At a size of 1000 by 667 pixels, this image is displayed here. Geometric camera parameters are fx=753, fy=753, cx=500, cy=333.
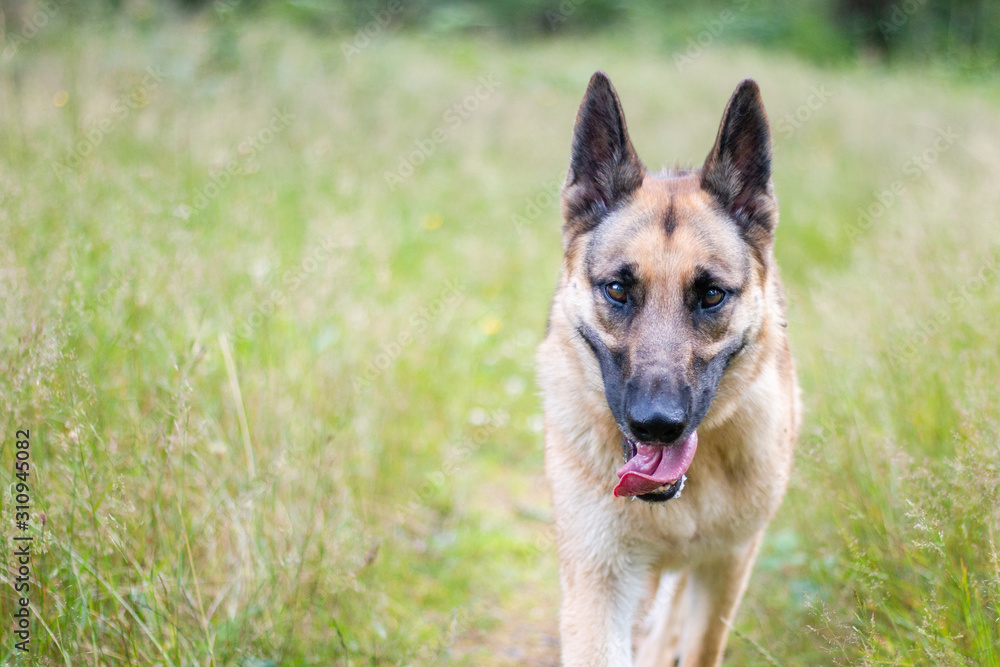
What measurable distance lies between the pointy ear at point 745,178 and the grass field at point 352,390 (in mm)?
902

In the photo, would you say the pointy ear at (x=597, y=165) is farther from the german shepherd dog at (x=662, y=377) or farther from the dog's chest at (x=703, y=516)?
the dog's chest at (x=703, y=516)

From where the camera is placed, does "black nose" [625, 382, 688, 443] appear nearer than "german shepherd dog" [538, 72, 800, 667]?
Yes

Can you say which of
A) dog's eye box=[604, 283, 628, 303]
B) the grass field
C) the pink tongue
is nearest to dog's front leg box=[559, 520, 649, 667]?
the pink tongue

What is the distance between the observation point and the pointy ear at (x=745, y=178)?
105 inches

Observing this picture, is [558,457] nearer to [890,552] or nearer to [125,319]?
[890,552]

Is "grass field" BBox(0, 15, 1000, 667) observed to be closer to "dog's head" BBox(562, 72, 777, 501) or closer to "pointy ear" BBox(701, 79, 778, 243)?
"dog's head" BBox(562, 72, 777, 501)

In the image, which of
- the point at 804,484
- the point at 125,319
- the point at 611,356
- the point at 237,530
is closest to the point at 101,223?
the point at 125,319

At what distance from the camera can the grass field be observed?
238 centimetres

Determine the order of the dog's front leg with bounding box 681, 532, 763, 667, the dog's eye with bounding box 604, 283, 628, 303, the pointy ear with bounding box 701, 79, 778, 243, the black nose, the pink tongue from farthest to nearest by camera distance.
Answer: the dog's front leg with bounding box 681, 532, 763, 667 → the pointy ear with bounding box 701, 79, 778, 243 → the dog's eye with bounding box 604, 283, 628, 303 → the pink tongue → the black nose

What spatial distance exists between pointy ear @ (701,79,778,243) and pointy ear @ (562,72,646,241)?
28cm

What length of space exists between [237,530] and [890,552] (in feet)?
8.01

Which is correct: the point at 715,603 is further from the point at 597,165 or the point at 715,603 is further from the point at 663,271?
the point at 597,165

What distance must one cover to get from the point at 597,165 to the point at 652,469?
3.87 ft

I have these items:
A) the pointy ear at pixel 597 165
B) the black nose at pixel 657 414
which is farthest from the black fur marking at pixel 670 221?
the black nose at pixel 657 414
